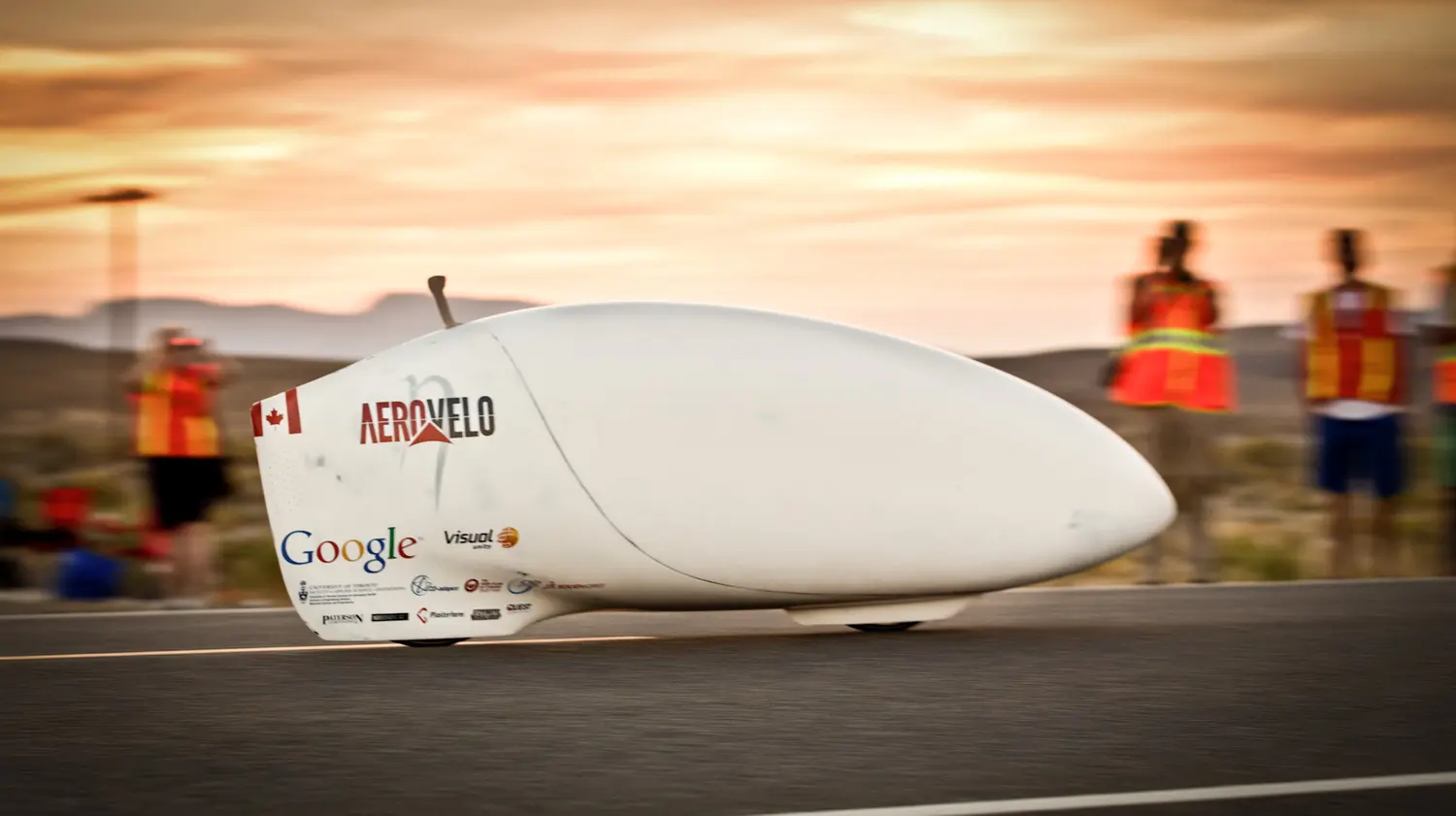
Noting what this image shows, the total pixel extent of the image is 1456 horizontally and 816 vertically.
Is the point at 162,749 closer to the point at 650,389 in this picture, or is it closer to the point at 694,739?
the point at 694,739

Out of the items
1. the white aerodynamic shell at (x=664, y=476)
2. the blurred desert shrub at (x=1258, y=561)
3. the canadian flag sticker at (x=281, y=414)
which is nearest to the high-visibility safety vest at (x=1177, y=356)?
the blurred desert shrub at (x=1258, y=561)

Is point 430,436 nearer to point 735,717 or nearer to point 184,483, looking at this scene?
point 735,717

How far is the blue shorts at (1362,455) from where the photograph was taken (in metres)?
13.4

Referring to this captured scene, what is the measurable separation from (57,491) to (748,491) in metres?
7.28

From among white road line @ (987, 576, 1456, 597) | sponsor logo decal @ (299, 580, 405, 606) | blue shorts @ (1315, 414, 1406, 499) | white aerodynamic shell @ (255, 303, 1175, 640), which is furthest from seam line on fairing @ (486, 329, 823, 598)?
blue shorts @ (1315, 414, 1406, 499)

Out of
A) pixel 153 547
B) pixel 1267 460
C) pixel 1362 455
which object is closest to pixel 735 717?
pixel 153 547

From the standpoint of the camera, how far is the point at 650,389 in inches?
343

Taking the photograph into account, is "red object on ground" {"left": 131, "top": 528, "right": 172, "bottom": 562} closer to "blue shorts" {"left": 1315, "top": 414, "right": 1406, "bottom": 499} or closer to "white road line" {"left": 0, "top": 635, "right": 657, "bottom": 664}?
"white road line" {"left": 0, "top": 635, "right": 657, "bottom": 664}

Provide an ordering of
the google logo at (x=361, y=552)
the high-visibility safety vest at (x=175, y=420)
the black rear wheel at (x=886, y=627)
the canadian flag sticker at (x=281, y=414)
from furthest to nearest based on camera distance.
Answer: the high-visibility safety vest at (x=175, y=420) < the black rear wheel at (x=886, y=627) < the canadian flag sticker at (x=281, y=414) < the google logo at (x=361, y=552)

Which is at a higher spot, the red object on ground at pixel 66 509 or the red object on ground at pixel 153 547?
the red object on ground at pixel 66 509

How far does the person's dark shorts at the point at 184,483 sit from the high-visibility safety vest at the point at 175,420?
0.16 feet

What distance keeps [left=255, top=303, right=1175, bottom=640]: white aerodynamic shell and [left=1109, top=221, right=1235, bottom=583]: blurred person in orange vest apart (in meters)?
4.17

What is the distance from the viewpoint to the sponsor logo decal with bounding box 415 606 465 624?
880cm

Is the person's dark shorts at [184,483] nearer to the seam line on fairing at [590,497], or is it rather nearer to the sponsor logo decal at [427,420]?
the sponsor logo decal at [427,420]
